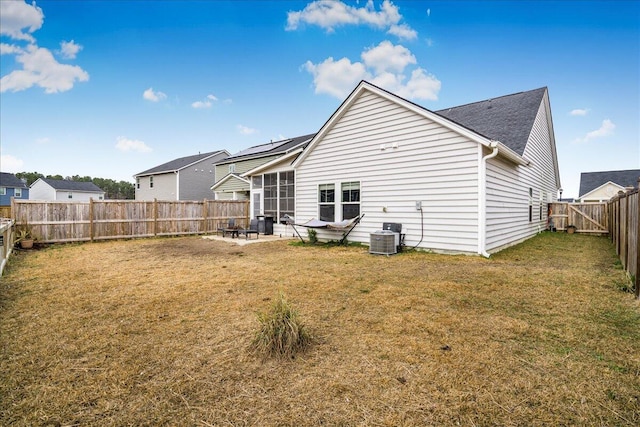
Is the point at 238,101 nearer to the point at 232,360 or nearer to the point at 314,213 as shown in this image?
the point at 314,213

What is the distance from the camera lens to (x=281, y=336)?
2.56 meters

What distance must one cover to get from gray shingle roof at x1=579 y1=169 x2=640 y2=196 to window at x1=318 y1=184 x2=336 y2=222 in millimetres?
35314

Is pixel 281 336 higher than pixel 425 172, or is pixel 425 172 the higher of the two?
pixel 425 172

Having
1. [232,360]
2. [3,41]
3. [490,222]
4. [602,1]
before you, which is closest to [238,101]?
[3,41]

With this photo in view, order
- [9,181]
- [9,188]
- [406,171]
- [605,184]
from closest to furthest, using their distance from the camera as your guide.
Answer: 1. [406,171]
2. [605,184]
3. [9,188]
4. [9,181]

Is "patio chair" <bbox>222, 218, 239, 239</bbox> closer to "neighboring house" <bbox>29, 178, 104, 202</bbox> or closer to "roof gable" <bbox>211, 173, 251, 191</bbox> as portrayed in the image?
"roof gable" <bbox>211, 173, 251, 191</bbox>

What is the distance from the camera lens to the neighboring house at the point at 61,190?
1567 inches

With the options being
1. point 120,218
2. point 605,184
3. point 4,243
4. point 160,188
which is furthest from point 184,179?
point 605,184

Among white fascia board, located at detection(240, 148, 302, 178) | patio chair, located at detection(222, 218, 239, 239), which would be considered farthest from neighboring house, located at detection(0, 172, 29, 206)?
white fascia board, located at detection(240, 148, 302, 178)

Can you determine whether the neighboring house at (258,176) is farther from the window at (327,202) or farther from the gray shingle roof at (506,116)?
the gray shingle roof at (506,116)

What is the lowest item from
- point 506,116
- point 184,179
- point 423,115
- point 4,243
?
point 4,243

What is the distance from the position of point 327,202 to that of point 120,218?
27.4ft

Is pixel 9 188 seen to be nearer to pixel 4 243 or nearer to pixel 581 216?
pixel 4 243

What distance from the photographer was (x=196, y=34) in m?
13.1
